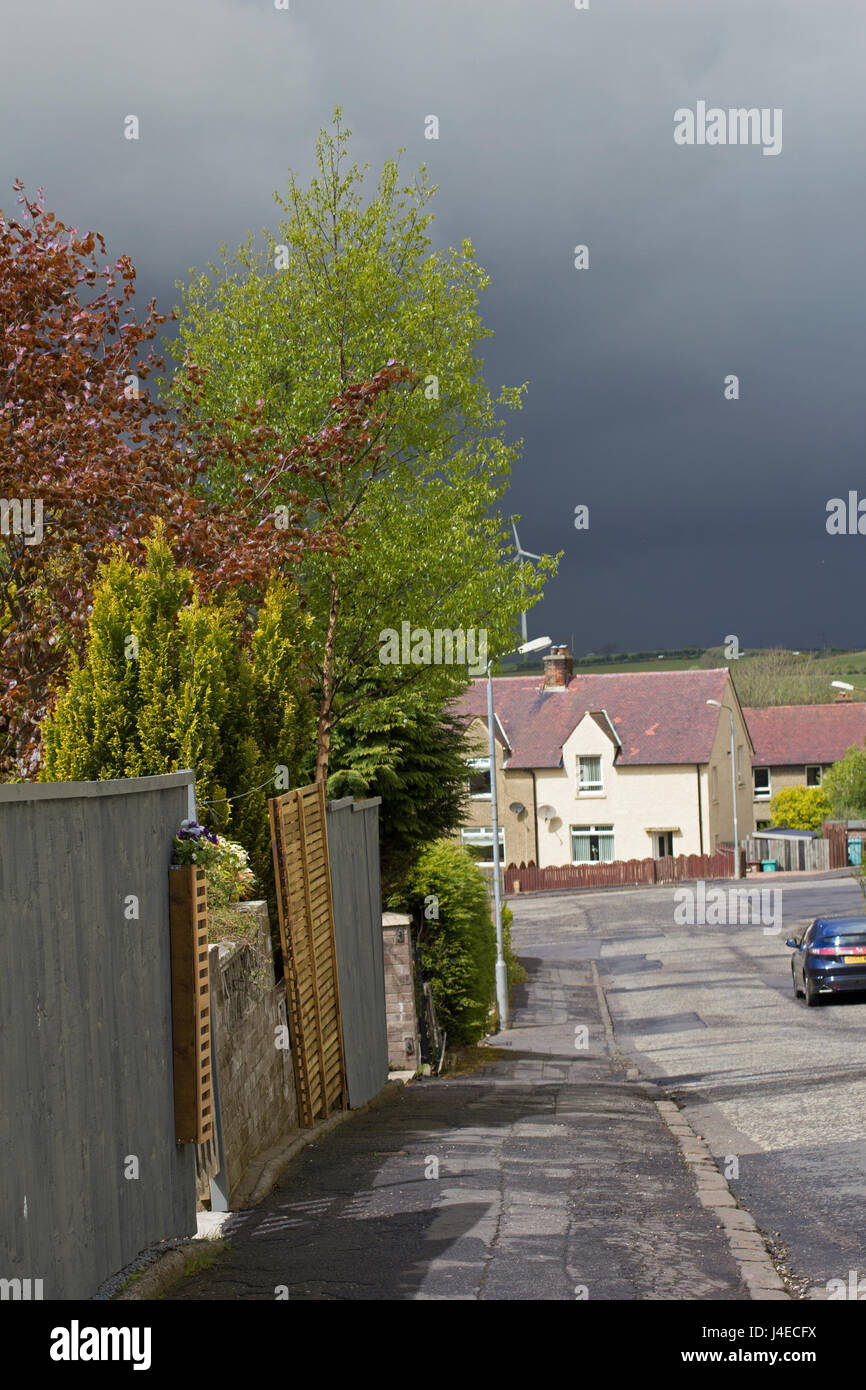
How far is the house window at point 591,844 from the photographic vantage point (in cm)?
6244

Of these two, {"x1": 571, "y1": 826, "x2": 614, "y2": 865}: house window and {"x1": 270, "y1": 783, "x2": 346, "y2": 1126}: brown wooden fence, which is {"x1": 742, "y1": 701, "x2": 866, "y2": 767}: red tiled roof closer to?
{"x1": 571, "y1": 826, "x2": 614, "y2": 865}: house window

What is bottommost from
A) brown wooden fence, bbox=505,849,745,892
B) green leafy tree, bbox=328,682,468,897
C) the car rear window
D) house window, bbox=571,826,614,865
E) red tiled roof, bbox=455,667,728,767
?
brown wooden fence, bbox=505,849,745,892

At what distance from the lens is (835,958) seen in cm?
2144

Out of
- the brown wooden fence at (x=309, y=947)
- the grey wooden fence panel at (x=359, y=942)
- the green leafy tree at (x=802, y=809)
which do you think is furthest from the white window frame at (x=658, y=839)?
the brown wooden fence at (x=309, y=947)

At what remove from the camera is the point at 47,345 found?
13.5 m

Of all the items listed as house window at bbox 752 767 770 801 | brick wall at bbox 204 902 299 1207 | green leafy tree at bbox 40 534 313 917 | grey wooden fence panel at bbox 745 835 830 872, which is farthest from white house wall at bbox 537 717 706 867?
brick wall at bbox 204 902 299 1207

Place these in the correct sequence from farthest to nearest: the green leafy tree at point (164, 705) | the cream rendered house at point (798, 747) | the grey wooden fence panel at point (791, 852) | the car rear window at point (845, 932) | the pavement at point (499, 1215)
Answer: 1. the cream rendered house at point (798, 747)
2. the grey wooden fence panel at point (791, 852)
3. the car rear window at point (845, 932)
4. the green leafy tree at point (164, 705)
5. the pavement at point (499, 1215)

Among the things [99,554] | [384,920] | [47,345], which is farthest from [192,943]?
[384,920]

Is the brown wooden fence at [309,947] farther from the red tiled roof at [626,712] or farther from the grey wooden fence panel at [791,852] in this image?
the grey wooden fence panel at [791,852]

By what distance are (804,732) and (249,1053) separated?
69.8 metres

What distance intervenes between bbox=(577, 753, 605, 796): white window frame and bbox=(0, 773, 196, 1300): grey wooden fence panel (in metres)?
55.9

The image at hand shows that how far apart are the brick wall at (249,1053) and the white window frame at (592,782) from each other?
51943mm

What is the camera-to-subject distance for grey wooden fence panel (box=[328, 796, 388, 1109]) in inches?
499
